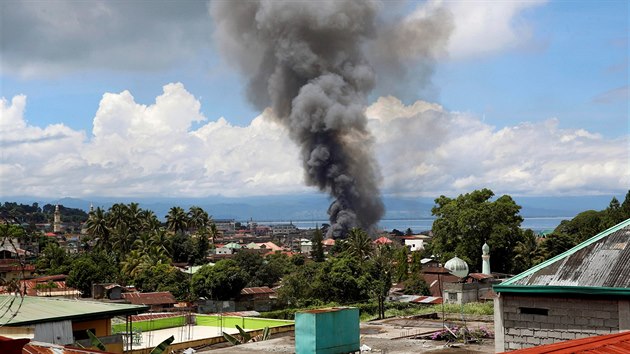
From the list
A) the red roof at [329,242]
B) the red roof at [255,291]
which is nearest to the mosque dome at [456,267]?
the red roof at [255,291]

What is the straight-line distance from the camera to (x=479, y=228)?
54344 millimetres

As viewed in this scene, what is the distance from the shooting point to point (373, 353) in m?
23.0

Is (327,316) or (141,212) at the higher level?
(141,212)

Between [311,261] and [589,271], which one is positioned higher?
[589,271]

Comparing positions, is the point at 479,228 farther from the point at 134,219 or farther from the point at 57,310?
the point at 57,310

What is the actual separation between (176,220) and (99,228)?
12.6m

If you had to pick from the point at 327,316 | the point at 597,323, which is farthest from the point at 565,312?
the point at 327,316

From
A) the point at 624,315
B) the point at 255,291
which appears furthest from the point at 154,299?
the point at 624,315

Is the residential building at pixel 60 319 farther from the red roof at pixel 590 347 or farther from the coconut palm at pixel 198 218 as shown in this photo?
the coconut palm at pixel 198 218

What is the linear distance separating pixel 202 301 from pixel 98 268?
9.27 m

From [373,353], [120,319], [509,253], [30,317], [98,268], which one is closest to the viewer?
[30,317]

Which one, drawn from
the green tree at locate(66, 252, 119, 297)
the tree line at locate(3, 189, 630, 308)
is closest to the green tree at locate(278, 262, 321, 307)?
the tree line at locate(3, 189, 630, 308)

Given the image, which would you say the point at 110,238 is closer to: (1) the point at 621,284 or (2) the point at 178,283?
(2) the point at 178,283

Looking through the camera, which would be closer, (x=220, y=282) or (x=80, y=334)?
(x=80, y=334)
